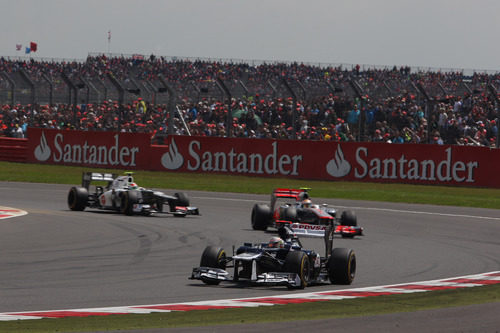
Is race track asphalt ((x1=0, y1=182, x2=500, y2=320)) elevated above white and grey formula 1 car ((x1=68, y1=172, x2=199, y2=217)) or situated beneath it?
situated beneath

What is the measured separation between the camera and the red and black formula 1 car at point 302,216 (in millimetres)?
16594

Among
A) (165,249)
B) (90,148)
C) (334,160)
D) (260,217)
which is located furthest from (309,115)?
(165,249)

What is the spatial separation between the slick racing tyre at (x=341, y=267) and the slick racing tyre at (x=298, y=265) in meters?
0.46

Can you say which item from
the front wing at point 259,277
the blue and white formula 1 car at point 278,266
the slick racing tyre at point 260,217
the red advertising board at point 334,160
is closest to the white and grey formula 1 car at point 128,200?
the slick racing tyre at point 260,217

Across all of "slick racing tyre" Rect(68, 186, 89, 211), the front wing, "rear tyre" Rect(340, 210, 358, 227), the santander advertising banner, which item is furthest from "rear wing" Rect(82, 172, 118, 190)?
the santander advertising banner

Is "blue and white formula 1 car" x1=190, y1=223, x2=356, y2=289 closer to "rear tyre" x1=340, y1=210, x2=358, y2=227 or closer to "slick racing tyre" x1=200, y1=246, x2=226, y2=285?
"slick racing tyre" x1=200, y1=246, x2=226, y2=285

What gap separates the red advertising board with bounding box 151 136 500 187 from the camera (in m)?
28.5

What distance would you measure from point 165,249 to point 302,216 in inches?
134

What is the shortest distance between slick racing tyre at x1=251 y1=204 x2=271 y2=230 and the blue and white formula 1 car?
6.02 m

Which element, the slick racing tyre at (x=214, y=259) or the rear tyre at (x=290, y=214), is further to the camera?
the rear tyre at (x=290, y=214)

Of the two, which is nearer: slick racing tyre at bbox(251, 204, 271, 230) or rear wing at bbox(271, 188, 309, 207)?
rear wing at bbox(271, 188, 309, 207)

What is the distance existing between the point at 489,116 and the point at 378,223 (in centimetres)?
1051

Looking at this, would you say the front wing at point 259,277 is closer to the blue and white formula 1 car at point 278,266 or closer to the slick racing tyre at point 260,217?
the blue and white formula 1 car at point 278,266

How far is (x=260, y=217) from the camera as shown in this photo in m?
17.6
